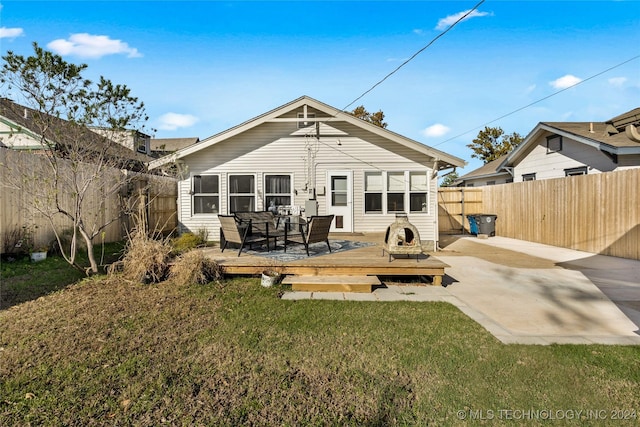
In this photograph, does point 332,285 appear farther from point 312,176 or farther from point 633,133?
point 312,176

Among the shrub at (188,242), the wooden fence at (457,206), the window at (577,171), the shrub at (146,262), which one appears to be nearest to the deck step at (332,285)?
the shrub at (146,262)

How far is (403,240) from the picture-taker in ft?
19.4

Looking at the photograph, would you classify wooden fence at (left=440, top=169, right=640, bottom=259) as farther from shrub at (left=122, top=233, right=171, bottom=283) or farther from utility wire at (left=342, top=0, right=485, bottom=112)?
shrub at (left=122, top=233, right=171, bottom=283)

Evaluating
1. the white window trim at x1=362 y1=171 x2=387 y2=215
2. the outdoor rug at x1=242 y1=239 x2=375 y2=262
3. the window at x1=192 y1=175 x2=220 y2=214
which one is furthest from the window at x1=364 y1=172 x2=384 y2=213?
the window at x1=192 y1=175 x2=220 y2=214

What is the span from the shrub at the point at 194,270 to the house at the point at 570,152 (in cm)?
957

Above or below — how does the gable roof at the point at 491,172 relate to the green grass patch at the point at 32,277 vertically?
above

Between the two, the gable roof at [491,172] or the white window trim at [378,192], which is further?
the gable roof at [491,172]

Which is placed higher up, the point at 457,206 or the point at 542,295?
the point at 457,206

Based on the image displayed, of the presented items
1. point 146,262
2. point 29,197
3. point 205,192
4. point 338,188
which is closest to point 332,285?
point 146,262

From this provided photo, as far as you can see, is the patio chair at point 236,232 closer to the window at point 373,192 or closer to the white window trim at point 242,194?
the white window trim at point 242,194

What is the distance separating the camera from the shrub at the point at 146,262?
5.34 m

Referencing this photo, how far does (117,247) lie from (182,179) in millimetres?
2575

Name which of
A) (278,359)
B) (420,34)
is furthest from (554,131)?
(278,359)

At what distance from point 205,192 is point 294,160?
2.89m
